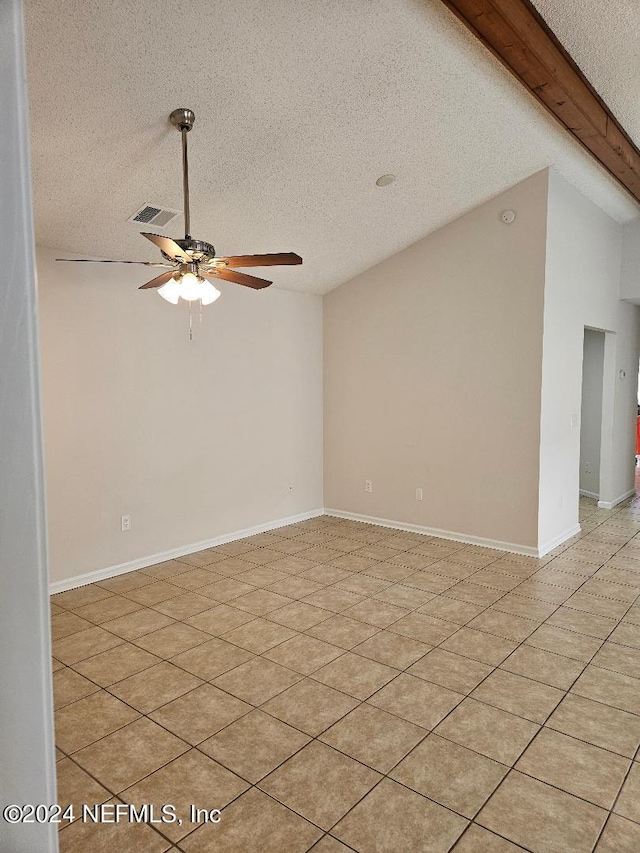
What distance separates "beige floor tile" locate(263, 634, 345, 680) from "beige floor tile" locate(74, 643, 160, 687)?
68cm

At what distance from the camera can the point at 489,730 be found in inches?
100

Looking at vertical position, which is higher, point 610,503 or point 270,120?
point 270,120

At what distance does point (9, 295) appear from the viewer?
1053 millimetres

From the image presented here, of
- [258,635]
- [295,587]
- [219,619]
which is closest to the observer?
[258,635]

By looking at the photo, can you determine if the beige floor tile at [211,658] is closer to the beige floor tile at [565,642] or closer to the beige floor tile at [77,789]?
the beige floor tile at [77,789]

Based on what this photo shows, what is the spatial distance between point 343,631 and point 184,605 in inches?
45.9

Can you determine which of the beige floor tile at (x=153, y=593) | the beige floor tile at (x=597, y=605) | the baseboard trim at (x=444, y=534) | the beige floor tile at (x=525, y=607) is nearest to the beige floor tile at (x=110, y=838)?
the beige floor tile at (x=153, y=593)

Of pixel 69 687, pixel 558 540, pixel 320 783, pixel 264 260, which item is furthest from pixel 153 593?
pixel 558 540

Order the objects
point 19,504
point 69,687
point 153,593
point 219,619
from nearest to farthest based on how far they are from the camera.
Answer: point 19,504 < point 69,687 < point 219,619 < point 153,593

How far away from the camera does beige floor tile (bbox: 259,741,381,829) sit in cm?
208

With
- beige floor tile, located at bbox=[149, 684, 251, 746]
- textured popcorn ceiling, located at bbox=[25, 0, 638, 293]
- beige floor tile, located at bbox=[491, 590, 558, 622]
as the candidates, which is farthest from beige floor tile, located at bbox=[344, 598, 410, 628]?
textured popcorn ceiling, located at bbox=[25, 0, 638, 293]

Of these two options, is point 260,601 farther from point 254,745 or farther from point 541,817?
point 541,817

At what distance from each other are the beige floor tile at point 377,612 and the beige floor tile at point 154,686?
3.91ft

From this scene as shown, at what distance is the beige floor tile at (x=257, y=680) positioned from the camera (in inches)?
112
